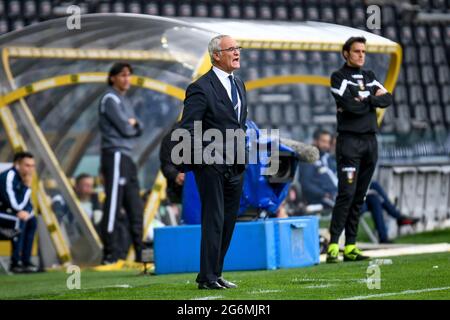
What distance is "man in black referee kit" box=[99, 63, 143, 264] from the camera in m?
14.6

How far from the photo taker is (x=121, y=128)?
48.1ft

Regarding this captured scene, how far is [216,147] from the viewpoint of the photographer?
9.34 metres

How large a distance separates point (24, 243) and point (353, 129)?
4763 millimetres

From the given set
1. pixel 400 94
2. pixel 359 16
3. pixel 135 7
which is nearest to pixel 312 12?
pixel 359 16

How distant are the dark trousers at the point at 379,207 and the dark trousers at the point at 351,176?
158 inches

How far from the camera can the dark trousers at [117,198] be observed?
1468 cm

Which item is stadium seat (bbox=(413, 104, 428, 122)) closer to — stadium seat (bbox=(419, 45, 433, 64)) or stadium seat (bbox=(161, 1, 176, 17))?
stadium seat (bbox=(419, 45, 433, 64))

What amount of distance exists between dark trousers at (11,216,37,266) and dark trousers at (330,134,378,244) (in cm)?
429

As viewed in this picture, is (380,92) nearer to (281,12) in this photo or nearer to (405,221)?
(405,221)

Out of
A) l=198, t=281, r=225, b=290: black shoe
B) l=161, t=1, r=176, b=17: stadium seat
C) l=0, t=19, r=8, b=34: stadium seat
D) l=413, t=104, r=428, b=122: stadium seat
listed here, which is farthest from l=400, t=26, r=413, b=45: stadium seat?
Result: l=198, t=281, r=225, b=290: black shoe

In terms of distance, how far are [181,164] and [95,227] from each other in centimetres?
694

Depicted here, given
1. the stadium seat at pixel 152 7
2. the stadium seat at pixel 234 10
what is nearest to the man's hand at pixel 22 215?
the stadium seat at pixel 152 7
